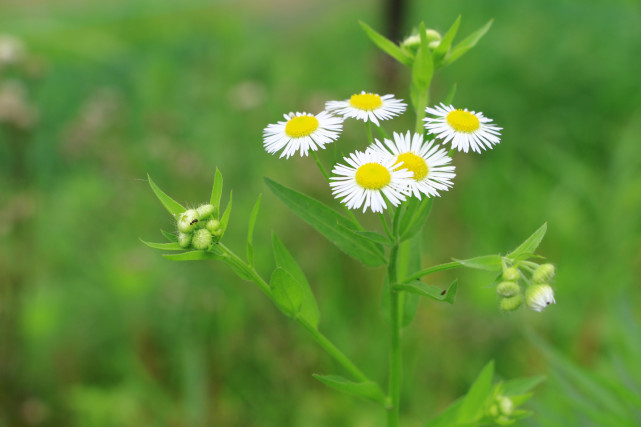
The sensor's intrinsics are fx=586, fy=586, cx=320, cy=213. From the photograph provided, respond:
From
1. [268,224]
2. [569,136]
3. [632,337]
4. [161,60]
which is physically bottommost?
[632,337]

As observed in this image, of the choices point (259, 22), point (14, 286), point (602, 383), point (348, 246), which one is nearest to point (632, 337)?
point (602, 383)

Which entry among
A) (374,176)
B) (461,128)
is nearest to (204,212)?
(374,176)

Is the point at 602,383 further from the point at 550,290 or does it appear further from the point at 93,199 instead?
the point at 93,199

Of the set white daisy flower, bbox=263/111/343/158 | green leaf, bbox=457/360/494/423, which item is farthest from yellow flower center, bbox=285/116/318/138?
green leaf, bbox=457/360/494/423

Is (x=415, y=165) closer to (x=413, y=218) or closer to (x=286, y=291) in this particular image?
(x=413, y=218)

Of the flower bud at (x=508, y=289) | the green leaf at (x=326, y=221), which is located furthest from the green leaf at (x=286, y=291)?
the flower bud at (x=508, y=289)

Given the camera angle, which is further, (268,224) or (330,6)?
(330,6)

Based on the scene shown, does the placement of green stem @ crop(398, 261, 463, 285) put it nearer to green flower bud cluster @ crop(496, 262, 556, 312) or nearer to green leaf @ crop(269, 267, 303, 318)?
green flower bud cluster @ crop(496, 262, 556, 312)
